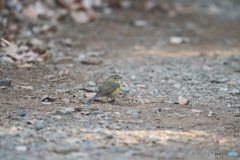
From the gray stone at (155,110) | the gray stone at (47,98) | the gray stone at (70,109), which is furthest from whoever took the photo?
Answer: the gray stone at (47,98)

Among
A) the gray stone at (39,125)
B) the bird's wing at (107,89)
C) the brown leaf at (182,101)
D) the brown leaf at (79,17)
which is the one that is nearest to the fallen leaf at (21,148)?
the gray stone at (39,125)

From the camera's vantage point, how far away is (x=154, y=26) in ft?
38.2

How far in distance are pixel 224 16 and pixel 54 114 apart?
11779mm

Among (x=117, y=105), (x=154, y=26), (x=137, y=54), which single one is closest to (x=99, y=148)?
(x=117, y=105)

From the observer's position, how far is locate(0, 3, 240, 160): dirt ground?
3.52m

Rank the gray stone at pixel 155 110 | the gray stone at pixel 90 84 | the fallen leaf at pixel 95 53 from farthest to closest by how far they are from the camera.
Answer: the fallen leaf at pixel 95 53, the gray stone at pixel 90 84, the gray stone at pixel 155 110

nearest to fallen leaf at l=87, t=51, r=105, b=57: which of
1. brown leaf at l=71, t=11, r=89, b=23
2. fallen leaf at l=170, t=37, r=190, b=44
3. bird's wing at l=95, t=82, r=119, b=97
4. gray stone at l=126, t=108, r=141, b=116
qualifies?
fallen leaf at l=170, t=37, r=190, b=44

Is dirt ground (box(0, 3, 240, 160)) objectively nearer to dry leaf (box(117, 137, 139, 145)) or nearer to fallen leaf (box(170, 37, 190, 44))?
dry leaf (box(117, 137, 139, 145))

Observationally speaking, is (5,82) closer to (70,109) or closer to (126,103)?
(70,109)

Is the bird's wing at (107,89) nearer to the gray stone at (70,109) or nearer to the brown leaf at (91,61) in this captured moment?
the gray stone at (70,109)

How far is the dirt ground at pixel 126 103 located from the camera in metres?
3.52

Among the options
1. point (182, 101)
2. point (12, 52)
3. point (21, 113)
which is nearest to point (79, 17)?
point (12, 52)

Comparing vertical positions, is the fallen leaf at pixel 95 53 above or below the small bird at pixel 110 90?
above

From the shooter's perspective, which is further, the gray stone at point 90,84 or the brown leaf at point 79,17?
the brown leaf at point 79,17
